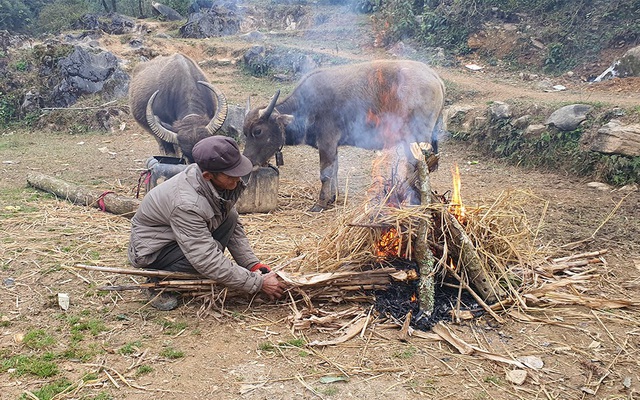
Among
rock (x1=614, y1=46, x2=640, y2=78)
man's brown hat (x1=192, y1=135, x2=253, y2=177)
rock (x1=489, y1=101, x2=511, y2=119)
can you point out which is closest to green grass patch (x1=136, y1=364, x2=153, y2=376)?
man's brown hat (x1=192, y1=135, x2=253, y2=177)

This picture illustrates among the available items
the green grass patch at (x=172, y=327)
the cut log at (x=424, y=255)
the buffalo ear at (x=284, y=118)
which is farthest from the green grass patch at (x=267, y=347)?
the buffalo ear at (x=284, y=118)

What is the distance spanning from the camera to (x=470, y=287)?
13.6 feet

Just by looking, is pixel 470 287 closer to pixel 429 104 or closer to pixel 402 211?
pixel 402 211

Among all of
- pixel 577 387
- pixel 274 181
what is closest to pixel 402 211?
pixel 577 387

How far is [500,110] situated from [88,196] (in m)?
6.93

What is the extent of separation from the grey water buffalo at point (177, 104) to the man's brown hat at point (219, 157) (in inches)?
162

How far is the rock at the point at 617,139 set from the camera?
6.99 m

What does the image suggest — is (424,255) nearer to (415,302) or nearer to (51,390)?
(415,302)

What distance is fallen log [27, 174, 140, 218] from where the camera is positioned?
251 inches

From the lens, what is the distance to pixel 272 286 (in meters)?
3.87

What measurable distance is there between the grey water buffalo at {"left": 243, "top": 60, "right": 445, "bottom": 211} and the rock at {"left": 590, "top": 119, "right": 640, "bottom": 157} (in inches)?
95.8

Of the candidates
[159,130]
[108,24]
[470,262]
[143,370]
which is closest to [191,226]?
[143,370]

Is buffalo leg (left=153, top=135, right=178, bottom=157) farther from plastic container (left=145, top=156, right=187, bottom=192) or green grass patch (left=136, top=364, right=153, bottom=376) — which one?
green grass patch (left=136, top=364, right=153, bottom=376)

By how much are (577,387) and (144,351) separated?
281 centimetres
